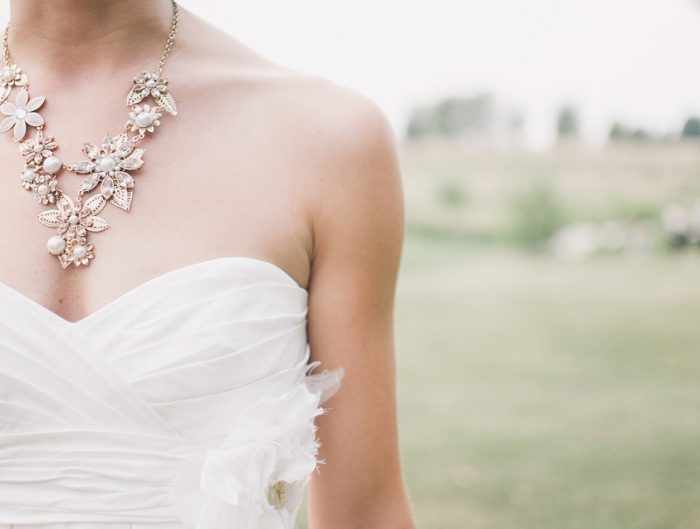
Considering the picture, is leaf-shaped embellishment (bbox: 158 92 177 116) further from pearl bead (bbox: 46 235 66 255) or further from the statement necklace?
pearl bead (bbox: 46 235 66 255)

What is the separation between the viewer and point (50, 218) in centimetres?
140

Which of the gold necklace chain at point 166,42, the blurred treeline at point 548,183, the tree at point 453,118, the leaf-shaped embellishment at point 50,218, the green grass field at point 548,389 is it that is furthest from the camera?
the tree at point 453,118

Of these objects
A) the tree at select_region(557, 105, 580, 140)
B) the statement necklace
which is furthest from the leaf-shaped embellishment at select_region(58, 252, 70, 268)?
the tree at select_region(557, 105, 580, 140)

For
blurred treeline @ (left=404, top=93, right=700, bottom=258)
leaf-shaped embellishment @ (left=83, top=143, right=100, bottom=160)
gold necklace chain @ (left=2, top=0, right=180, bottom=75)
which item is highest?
gold necklace chain @ (left=2, top=0, right=180, bottom=75)

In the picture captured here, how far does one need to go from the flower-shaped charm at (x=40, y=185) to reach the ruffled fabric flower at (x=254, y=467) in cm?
49

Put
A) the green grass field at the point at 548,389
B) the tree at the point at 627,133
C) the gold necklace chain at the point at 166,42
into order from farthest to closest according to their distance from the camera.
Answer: the tree at the point at 627,133
the green grass field at the point at 548,389
the gold necklace chain at the point at 166,42

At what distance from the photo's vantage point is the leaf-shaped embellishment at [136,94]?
4.88 feet

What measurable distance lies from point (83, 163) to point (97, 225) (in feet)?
0.41

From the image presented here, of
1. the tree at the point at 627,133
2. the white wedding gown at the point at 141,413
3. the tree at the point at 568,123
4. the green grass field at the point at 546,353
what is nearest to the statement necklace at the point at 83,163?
the white wedding gown at the point at 141,413

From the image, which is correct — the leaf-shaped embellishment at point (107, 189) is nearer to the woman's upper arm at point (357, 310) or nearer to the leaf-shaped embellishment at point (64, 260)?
the leaf-shaped embellishment at point (64, 260)

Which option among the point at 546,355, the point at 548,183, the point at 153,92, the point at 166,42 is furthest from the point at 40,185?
the point at 548,183

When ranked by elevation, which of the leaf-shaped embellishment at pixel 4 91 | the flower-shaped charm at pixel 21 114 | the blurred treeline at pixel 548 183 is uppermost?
the leaf-shaped embellishment at pixel 4 91

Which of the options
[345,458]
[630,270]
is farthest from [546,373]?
[345,458]

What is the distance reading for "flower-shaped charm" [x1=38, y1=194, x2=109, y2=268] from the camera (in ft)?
4.47
